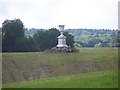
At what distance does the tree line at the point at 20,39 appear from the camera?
55378mm

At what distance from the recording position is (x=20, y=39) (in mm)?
55594

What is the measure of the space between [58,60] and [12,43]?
677 inches

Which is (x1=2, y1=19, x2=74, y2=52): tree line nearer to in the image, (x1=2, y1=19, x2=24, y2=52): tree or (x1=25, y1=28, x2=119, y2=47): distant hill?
(x1=2, y1=19, x2=24, y2=52): tree

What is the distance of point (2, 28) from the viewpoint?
56.8m

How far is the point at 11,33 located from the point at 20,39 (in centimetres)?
180

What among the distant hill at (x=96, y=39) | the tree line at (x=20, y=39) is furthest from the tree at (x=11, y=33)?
the distant hill at (x=96, y=39)

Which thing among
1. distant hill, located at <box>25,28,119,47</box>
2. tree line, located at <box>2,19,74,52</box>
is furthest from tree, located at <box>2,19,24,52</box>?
distant hill, located at <box>25,28,119,47</box>

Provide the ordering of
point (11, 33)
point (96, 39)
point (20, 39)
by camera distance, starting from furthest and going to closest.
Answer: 1. point (96, 39)
2. point (11, 33)
3. point (20, 39)

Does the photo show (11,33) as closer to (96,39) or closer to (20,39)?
(20,39)

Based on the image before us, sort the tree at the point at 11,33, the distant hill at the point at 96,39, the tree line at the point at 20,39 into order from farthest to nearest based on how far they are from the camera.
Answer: the distant hill at the point at 96,39, the tree line at the point at 20,39, the tree at the point at 11,33

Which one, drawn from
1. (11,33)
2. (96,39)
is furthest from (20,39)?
(96,39)

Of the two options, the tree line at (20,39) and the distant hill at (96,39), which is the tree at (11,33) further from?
the distant hill at (96,39)

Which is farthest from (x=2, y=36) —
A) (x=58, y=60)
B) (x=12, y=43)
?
(x=58, y=60)

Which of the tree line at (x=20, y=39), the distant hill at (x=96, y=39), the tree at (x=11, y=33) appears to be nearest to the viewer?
the tree at (x=11, y=33)
